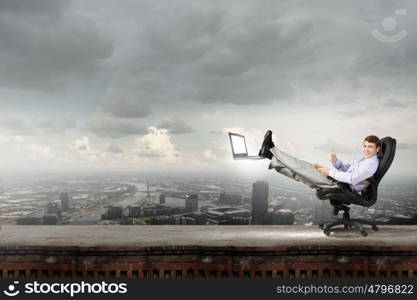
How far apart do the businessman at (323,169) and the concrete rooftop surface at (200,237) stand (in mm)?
703

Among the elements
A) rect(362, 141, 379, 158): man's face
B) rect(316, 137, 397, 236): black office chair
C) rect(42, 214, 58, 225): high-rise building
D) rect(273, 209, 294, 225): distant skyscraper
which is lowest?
rect(42, 214, 58, 225): high-rise building

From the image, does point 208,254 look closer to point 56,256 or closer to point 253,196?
point 56,256

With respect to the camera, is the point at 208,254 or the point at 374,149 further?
the point at 374,149

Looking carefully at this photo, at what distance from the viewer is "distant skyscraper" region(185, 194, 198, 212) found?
27.7ft

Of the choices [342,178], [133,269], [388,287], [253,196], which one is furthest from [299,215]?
→ [133,269]

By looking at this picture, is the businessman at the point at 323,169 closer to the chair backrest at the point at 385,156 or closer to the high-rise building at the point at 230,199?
the chair backrest at the point at 385,156

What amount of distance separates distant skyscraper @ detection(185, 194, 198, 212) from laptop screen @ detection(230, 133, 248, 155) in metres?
2.75

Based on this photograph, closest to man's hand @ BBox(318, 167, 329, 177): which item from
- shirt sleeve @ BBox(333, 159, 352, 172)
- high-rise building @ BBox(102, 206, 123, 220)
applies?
shirt sleeve @ BBox(333, 159, 352, 172)

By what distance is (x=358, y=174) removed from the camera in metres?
5.62

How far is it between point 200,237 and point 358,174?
2.13 meters

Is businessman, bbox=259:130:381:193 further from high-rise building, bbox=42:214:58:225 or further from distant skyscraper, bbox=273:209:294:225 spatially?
high-rise building, bbox=42:214:58:225

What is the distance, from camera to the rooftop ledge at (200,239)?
16.8 ft

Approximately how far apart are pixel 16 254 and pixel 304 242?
3.34 m

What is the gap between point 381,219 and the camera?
Result: 696 cm
